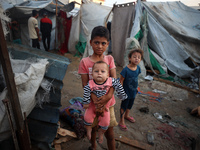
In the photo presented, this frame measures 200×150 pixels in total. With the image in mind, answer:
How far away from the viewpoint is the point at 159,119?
3.02 m

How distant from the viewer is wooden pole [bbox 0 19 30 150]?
41.0 inches

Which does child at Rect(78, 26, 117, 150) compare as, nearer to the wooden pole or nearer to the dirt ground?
the wooden pole

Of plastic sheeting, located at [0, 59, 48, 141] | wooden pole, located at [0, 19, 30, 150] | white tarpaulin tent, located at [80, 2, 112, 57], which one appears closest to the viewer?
wooden pole, located at [0, 19, 30, 150]

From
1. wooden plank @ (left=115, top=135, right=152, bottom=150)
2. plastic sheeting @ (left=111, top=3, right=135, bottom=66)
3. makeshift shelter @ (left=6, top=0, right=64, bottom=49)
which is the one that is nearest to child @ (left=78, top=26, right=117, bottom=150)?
wooden plank @ (left=115, top=135, right=152, bottom=150)

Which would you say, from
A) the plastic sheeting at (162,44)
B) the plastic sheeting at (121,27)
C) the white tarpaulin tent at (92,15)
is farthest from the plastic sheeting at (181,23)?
the white tarpaulin tent at (92,15)

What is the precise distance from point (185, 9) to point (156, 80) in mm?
4639

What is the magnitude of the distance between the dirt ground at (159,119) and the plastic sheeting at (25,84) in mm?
1044

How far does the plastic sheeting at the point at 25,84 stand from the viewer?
1.26 meters

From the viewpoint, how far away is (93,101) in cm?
139

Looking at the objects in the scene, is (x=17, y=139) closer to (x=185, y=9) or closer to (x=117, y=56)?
(x=117, y=56)

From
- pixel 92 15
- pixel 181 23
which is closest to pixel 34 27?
pixel 92 15

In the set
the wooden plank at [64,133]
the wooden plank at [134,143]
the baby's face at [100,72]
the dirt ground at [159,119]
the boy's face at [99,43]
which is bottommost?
the dirt ground at [159,119]

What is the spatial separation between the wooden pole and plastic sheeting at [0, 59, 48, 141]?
107 millimetres

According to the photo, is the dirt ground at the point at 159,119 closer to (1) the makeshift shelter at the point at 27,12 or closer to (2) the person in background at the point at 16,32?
(1) the makeshift shelter at the point at 27,12
